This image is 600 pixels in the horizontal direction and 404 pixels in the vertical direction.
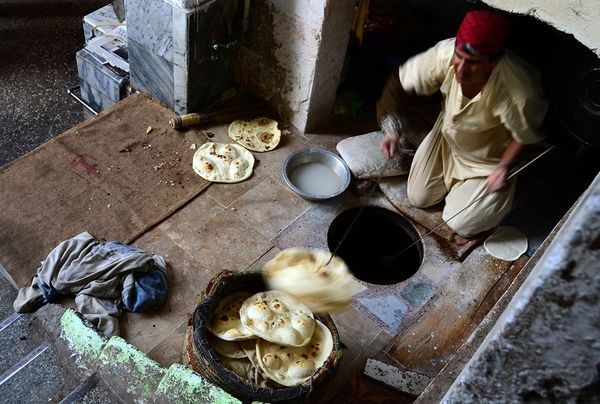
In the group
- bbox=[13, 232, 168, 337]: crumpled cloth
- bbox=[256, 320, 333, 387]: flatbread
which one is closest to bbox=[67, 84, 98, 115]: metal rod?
bbox=[13, 232, 168, 337]: crumpled cloth

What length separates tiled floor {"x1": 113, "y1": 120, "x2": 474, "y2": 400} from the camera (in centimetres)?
339

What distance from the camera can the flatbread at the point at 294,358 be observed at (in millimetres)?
2768

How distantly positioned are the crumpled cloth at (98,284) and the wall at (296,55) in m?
2.06

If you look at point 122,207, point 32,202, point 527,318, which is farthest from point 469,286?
point 32,202

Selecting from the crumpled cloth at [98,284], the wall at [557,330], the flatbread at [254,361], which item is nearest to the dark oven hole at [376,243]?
the flatbread at [254,361]

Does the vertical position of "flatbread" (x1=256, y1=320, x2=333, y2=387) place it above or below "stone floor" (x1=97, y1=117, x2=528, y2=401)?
above

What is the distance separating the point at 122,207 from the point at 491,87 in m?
2.84

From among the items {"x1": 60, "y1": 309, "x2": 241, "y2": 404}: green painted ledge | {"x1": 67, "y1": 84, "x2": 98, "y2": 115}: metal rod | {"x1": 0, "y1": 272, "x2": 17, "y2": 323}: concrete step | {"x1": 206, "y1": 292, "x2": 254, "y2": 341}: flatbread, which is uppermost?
{"x1": 60, "y1": 309, "x2": 241, "y2": 404}: green painted ledge

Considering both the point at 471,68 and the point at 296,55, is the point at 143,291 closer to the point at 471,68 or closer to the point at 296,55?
the point at 296,55

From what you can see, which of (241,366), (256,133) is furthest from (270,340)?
(256,133)

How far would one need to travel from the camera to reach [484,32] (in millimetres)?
3041

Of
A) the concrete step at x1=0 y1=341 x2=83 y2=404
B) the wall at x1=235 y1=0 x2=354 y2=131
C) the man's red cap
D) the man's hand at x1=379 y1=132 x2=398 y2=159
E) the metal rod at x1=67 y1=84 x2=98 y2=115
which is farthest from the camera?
the metal rod at x1=67 y1=84 x2=98 y2=115

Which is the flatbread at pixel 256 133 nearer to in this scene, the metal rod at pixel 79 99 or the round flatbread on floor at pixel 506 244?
the metal rod at pixel 79 99

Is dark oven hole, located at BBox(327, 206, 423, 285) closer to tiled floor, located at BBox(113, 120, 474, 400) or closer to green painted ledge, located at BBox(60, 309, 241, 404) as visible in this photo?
tiled floor, located at BBox(113, 120, 474, 400)
